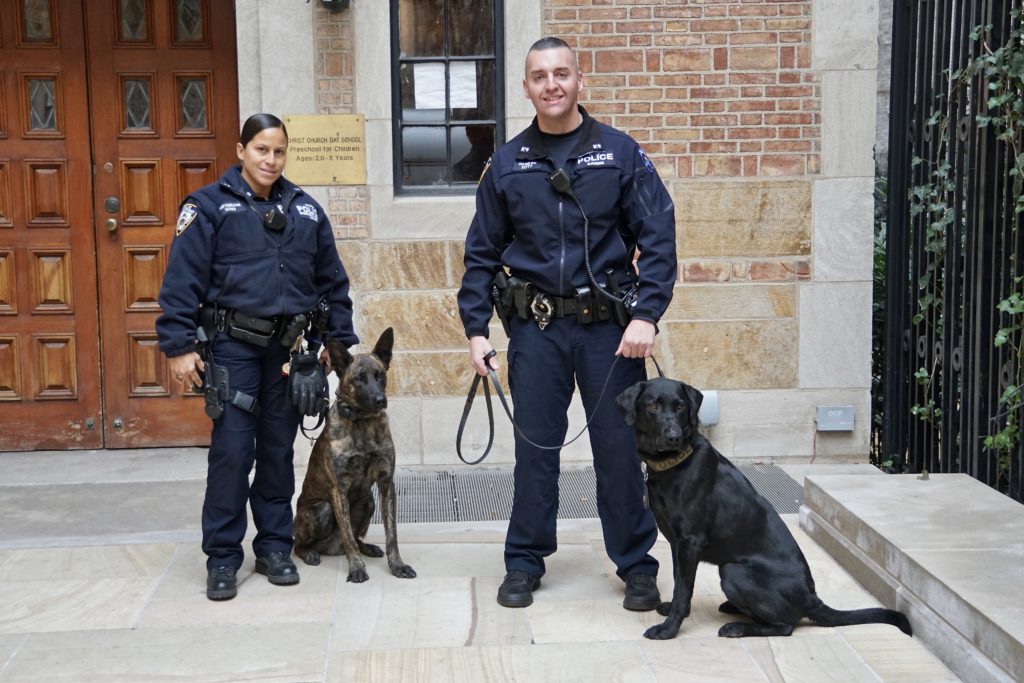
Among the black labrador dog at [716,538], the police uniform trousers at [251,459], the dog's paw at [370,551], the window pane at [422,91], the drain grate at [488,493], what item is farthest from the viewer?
the window pane at [422,91]

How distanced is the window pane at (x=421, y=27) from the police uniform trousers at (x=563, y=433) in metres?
2.75

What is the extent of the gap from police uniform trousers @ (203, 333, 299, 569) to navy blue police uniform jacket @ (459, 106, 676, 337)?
34.2 inches

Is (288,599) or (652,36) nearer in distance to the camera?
(288,599)

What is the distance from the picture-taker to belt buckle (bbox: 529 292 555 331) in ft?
14.4

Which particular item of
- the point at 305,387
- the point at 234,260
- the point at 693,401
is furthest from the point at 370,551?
the point at 693,401

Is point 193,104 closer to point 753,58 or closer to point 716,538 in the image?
point 753,58

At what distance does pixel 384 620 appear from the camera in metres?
4.29

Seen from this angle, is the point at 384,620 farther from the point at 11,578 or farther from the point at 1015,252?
the point at 1015,252

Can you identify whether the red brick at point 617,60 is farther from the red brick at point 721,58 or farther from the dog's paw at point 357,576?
the dog's paw at point 357,576

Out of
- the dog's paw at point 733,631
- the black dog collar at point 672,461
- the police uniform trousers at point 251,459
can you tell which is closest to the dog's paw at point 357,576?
the police uniform trousers at point 251,459

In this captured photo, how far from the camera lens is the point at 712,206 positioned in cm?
664

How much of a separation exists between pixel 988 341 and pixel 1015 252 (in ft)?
1.56

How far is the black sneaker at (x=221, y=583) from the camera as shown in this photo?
4512 mm

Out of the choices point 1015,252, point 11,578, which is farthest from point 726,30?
point 11,578
